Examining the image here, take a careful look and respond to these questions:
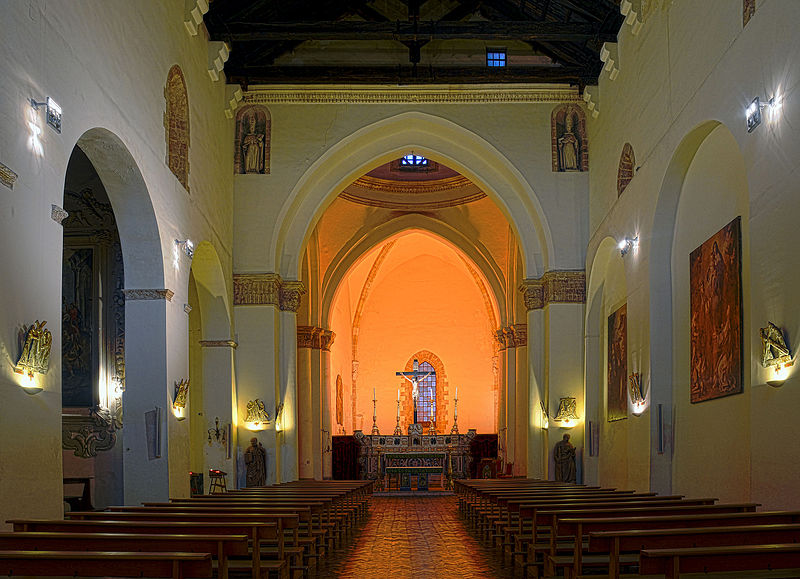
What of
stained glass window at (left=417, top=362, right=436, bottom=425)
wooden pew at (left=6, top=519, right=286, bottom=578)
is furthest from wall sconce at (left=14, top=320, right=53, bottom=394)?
stained glass window at (left=417, top=362, right=436, bottom=425)

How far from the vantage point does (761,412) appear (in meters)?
8.76

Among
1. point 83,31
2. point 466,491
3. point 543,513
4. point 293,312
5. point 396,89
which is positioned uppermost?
point 396,89

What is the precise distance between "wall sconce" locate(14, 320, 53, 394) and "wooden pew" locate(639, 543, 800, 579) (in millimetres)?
5439

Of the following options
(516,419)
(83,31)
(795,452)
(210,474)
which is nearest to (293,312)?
(210,474)

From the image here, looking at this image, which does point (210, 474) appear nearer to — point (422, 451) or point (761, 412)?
point (422, 451)

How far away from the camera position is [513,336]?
26328mm

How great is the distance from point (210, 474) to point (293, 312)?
174 inches

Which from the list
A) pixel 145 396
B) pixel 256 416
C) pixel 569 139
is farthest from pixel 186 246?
pixel 569 139

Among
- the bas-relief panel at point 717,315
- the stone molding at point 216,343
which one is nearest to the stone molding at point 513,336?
the stone molding at point 216,343

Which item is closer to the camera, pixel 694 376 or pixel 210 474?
pixel 694 376

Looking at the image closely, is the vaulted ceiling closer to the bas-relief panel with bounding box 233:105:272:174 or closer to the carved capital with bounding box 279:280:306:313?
the bas-relief panel with bounding box 233:105:272:174

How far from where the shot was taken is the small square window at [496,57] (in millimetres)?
20578

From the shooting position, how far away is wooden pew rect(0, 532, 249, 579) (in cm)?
623

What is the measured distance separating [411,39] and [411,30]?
26 cm
